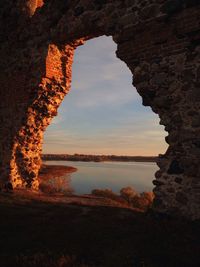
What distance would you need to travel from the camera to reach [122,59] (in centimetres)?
639

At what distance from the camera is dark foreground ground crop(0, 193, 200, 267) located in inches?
155

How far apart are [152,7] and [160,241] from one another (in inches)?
165

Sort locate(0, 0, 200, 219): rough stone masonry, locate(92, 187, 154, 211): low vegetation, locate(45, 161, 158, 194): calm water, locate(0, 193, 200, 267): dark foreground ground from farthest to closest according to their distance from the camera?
1. locate(45, 161, 158, 194): calm water
2. locate(92, 187, 154, 211): low vegetation
3. locate(0, 0, 200, 219): rough stone masonry
4. locate(0, 193, 200, 267): dark foreground ground

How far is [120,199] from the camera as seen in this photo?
10.4 metres

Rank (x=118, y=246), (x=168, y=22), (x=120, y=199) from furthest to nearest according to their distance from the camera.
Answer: (x=120, y=199)
(x=168, y=22)
(x=118, y=246)

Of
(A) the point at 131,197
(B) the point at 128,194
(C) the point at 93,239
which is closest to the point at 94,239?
(C) the point at 93,239

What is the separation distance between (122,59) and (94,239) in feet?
11.6

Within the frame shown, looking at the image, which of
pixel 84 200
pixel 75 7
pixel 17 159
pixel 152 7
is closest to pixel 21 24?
pixel 75 7

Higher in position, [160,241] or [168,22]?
[168,22]

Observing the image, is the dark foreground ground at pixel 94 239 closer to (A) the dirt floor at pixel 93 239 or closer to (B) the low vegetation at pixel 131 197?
(A) the dirt floor at pixel 93 239

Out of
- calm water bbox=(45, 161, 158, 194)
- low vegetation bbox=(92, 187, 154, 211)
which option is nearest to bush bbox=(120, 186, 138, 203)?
low vegetation bbox=(92, 187, 154, 211)

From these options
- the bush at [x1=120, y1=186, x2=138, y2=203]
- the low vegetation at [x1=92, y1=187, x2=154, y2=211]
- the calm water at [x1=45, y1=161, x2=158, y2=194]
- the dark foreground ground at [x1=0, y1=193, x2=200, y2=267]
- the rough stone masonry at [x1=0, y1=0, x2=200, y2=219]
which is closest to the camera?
the dark foreground ground at [x1=0, y1=193, x2=200, y2=267]

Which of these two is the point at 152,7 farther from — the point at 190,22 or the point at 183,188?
the point at 183,188

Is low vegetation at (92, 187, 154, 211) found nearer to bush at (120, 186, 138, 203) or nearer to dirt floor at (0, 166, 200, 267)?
bush at (120, 186, 138, 203)
